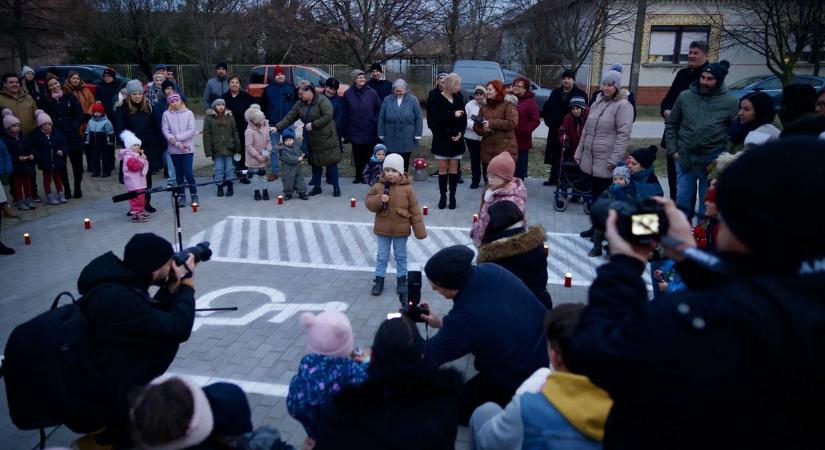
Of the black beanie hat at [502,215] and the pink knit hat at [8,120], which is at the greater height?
the pink knit hat at [8,120]

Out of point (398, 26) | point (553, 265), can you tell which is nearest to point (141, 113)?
point (398, 26)

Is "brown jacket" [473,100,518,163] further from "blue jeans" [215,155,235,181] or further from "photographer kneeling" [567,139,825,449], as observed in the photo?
"photographer kneeling" [567,139,825,449]

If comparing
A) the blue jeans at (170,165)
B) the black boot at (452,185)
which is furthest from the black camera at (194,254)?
the blue jeans at (170,165)

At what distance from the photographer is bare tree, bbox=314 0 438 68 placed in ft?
41.0

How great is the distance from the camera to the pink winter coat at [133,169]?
9148mm

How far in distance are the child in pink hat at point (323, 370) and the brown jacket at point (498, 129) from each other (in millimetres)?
6737

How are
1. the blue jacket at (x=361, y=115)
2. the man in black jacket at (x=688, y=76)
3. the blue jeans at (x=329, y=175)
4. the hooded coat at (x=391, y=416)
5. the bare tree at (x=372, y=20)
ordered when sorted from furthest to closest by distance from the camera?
the bare tree at (x=372, y=20)
the blue jacket at (x=361, y=115)
the blue jeans at (x=329, y=175)
the man in black jacket at (x=688, y=76)
the hooded coat at (x=391, y=416)

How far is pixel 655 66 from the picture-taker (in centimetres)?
2817

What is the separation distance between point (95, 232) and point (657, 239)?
8804 mm

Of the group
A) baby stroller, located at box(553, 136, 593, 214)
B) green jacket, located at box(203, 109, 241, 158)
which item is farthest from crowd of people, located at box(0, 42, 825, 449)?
green jacket, located at box(203, 109, 241, 158)

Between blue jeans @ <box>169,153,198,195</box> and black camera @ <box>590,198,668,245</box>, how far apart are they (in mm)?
9166

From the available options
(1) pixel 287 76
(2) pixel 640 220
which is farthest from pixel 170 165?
(1) pixel 287 76

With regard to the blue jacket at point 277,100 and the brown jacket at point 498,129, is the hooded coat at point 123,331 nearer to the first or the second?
the brown jacket at point 498,129

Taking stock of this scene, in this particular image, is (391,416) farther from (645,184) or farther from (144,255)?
(645,184)
